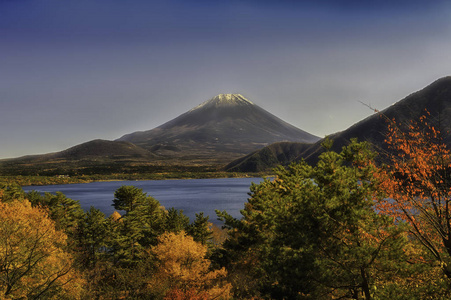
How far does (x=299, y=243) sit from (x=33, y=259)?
72.2 feet

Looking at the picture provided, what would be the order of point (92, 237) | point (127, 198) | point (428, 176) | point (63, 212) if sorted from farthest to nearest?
point (63, 212), point (127, 198), point (92, 237), point (428, 176)

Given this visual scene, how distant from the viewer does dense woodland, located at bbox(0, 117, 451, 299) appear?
1062cm

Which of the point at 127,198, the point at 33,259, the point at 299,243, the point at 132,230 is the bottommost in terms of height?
the point at 132,230

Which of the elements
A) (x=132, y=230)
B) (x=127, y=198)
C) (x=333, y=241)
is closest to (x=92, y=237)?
(x=127, y=198)

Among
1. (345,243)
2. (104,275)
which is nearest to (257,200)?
(345,243)

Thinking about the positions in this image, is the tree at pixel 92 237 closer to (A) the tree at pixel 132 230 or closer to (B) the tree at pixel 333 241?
(A) the tree at pixel 132 230

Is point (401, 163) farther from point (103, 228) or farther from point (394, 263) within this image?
point (103, 228)

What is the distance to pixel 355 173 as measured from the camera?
698 inches

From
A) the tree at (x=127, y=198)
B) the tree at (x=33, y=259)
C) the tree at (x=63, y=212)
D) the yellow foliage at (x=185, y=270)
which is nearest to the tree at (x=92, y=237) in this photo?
the tree at (x=33, y=259)

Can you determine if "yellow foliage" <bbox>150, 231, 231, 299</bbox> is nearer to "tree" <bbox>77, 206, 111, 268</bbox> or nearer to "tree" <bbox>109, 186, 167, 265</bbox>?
"tree" <bbox>109, 186, 167, 265</bbox>

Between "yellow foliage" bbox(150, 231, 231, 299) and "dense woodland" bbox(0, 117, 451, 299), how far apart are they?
0.13m

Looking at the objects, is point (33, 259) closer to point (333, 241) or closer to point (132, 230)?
point (132, 230)

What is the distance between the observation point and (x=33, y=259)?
2438cm

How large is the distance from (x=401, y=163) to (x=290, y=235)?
8.05 meters
